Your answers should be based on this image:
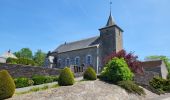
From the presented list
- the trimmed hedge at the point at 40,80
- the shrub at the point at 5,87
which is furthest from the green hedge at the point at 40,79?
the shrub at the point at 5,87

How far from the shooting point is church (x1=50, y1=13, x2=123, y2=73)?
4050cm

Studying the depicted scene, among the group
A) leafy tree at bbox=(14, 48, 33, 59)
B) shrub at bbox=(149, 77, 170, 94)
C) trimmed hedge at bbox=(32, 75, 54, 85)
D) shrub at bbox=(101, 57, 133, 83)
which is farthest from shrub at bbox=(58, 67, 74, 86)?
leafy tree at bbox=(14, 48, 33, 59)

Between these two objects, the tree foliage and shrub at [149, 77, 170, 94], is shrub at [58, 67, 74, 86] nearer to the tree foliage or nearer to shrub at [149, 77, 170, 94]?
the tree foliage

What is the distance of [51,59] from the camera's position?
4916cm

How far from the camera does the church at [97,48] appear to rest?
40.5 meters

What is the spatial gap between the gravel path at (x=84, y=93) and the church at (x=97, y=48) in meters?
19.3

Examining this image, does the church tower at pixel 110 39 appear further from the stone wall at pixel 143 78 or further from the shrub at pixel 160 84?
the shrub at pixel 160 84

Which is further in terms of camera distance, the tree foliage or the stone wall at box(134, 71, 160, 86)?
the stone wall at box(134, 71, 160, 86)

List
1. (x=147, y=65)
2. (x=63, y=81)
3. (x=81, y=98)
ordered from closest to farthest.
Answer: (x=81, y=98)
(x=63, y=81)
(x=147, y=65)

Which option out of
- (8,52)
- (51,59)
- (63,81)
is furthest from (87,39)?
(63,81)

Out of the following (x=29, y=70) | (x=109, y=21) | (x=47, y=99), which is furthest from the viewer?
(x=109, y=21)

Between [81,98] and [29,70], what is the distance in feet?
30.2

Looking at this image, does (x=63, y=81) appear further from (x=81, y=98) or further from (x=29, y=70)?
(x=29, y=70)

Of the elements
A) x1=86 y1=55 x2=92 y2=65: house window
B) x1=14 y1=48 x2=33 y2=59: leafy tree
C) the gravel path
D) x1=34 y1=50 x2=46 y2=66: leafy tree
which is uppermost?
x1=14 y1=48 x2=33 y2=59: leafy tree
